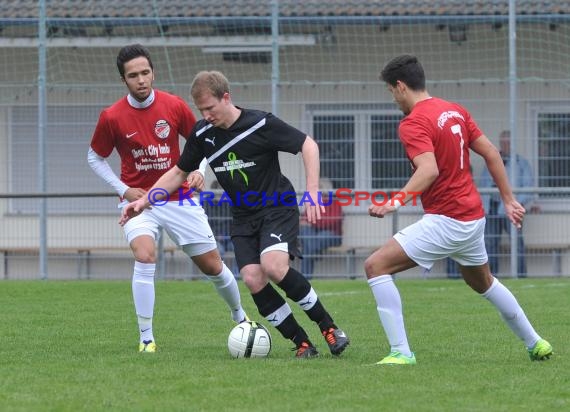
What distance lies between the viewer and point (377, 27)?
16.5 metres

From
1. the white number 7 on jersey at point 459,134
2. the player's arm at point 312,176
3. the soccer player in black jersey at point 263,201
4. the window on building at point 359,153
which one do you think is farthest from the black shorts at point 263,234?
the window on building at point 359,153

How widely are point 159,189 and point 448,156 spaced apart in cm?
200

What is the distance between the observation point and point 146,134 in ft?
27.9

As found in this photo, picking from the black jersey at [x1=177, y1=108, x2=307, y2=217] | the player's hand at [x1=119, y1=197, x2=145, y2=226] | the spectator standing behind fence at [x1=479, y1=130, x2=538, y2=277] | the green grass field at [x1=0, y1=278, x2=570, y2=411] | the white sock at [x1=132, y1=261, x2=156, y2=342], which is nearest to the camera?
the green grass field at [x1=0, y1=278, x2=570, y2=411]

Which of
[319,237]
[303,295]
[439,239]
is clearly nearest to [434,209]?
[439,239]

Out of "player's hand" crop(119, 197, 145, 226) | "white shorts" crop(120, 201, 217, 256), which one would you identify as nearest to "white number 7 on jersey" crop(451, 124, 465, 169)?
"player's hand" crop(119, 197, 145, 226)

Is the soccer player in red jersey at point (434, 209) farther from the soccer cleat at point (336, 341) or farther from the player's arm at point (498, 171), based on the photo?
the soccer cleat at point (336, 341)

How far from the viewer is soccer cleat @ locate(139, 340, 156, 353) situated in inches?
320

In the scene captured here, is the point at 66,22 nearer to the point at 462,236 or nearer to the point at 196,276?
the point at 196,276

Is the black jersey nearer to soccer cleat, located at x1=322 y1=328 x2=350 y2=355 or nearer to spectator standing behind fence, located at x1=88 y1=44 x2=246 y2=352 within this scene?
spectator standing behind fence, located at x1=88 y1=44 x2=246 y2=352

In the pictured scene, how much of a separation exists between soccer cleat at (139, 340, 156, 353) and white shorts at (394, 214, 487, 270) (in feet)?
6.57

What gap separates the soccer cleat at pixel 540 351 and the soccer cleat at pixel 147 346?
2.49 m

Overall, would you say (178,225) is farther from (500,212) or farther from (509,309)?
(500,212)

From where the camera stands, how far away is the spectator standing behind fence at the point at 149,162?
8344mm
